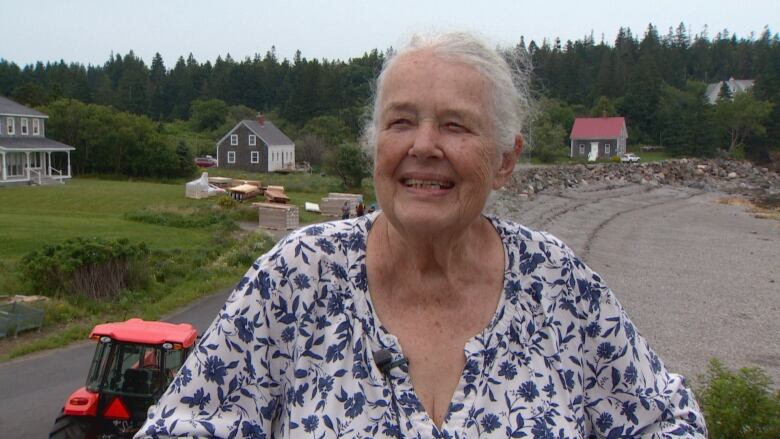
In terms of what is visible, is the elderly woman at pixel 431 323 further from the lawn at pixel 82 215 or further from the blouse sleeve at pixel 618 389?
the lawn at pixel 82 215

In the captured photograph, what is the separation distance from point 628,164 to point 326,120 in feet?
87.9

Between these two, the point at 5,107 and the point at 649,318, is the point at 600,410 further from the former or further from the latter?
the point at 5,107

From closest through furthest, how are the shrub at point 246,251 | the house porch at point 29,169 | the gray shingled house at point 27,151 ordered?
the shrub at point 246,251, the house porch at point 29,169, the gray shingled house at point 27,151

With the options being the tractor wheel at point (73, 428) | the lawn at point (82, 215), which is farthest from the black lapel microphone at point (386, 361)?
the lawn at point (82, 215)

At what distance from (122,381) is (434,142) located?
6.41 meters

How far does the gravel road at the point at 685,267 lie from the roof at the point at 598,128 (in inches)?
1472

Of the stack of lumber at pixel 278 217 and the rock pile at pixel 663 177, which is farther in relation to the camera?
the rock pile at pixel 663 177

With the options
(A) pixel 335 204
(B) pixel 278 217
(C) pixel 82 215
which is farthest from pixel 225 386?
(A) pixel 335 204

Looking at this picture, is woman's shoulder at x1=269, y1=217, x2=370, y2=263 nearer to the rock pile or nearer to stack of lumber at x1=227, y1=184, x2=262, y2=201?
stack of lumber at x1=227, y1=184, x2=262, y2=201

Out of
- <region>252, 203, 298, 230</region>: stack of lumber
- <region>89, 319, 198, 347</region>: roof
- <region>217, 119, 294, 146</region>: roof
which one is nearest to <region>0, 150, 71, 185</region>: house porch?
<region>217, 119, 294, 146</region>: roof

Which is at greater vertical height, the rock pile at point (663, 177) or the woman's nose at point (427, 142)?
the woman's nose at point (427, 142)

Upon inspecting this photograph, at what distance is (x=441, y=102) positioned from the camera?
6.30ft

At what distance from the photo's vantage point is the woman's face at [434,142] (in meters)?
1.93

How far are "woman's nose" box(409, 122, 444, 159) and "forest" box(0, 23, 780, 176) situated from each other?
41.3 meters
